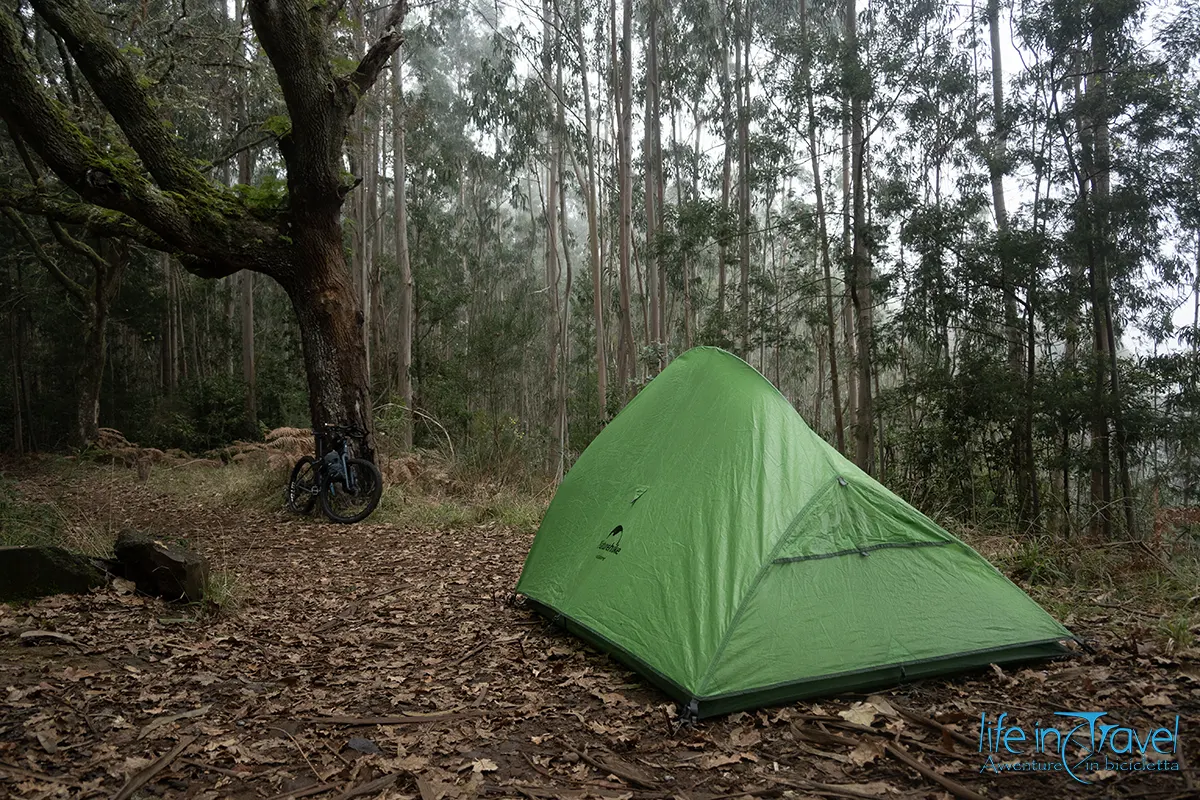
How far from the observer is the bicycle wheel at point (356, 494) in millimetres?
7105

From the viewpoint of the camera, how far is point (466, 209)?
27.9 m

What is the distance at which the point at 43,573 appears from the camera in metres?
3.90

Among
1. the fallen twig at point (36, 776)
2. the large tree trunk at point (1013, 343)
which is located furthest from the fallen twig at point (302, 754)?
the large tree trunk at point (1013, 343)

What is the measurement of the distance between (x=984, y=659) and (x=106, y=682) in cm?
343

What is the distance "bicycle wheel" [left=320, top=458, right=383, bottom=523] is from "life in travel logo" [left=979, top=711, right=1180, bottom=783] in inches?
224

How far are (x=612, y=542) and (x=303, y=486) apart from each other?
15.2ft

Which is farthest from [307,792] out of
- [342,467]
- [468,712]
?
[342,467]

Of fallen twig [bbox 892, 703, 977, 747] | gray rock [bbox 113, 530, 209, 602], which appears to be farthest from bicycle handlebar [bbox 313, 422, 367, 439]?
fallen twig [bbox 892, 703, 977, 747]

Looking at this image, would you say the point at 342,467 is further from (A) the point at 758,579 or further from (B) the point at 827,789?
(B) the point at 827,789

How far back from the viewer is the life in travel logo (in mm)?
2305

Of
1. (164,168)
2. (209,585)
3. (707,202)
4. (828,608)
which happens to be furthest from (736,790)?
(707,202)

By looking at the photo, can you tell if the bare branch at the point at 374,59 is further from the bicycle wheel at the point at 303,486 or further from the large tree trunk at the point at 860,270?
the large tree trunk at the point at 860,270

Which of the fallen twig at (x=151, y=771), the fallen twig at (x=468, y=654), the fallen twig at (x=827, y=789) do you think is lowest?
the fallen twig at (x=827, y=789)

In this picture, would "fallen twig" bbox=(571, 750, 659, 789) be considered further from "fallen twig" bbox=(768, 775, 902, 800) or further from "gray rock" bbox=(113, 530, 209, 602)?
"gray rock" bbox=(113, 530, 209, 602)
